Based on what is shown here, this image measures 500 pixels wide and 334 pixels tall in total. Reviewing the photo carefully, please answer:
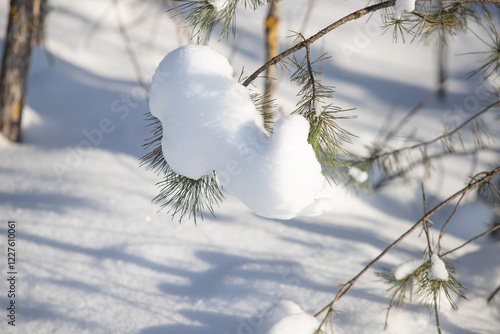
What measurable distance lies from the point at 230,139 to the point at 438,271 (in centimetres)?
59

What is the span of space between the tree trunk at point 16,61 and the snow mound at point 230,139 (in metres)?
1.59

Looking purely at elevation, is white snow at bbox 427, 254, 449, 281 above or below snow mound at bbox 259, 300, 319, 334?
above

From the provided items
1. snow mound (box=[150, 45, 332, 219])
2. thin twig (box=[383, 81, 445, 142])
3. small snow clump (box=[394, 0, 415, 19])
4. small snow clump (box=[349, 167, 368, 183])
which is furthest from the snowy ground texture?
small snow clump (box=[394, 0, 415, 19])

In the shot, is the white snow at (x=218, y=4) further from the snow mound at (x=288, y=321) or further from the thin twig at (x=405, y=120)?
the thin twig at (x=405, y=120)

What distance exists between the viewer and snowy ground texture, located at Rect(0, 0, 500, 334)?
110 cm

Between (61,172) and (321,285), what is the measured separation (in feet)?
4.28

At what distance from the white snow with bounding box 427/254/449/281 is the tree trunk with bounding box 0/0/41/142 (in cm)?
211

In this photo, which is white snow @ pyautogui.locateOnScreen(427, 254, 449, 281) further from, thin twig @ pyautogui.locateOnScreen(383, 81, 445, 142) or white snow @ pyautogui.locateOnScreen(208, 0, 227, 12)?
thin twig @ pyautogui.locateOnScreen(383, 81, 445, 142)

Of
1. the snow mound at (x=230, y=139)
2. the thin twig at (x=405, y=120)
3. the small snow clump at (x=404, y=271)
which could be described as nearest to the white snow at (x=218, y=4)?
the snow mound at (x=230, y=139)

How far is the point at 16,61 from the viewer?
186 centimetres

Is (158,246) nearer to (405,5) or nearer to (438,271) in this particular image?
(438,271)

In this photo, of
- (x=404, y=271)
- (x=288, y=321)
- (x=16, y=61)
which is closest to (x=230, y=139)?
(x=288, y=321)

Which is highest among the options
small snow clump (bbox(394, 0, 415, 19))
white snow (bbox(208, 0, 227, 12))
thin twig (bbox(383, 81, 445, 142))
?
thin twig (bbox(383, 81, 445, 142))

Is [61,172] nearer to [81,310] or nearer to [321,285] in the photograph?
[81,310]
